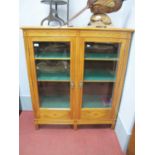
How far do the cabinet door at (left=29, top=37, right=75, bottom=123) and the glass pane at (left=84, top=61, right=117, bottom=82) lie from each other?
0.21 meters

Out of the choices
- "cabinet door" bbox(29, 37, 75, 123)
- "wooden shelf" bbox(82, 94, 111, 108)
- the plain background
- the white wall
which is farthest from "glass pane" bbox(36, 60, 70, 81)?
the plain background

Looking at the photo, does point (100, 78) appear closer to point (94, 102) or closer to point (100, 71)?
point (100, 71)

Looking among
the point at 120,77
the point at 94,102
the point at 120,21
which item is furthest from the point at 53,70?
the point at 120,21

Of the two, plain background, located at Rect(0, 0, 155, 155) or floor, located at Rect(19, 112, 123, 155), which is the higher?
plain background, located at Rect(0, 0, 155, 155)

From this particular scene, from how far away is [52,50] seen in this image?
1.68 m

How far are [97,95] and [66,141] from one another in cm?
65

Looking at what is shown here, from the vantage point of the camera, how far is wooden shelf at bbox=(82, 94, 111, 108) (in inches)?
74.2

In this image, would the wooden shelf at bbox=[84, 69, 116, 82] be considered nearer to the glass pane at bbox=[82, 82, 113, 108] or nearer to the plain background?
the glass pane at bbox=[82, 82, 113, 108]
